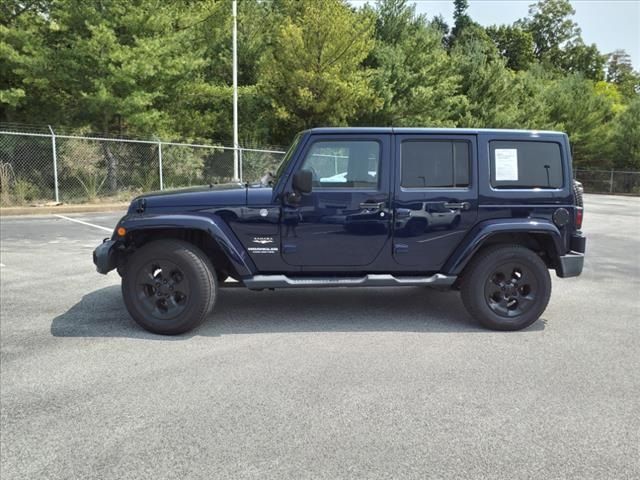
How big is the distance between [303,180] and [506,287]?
2.20 m

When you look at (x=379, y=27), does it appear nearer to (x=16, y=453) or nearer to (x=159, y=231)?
(x=159, y=231)

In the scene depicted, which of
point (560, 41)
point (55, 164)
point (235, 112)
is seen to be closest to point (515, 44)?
point (560, 41)

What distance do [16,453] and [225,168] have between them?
18000mm

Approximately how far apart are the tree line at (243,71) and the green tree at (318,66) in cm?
5

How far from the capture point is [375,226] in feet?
15.4

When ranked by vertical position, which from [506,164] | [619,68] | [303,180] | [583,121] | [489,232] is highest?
[619,68]

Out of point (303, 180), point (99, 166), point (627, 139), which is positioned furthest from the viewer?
point (627, 139)

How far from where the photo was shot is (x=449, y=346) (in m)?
4.36

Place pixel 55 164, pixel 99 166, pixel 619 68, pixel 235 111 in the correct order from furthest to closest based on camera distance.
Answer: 1. pixel 619 68
2. pixel 235 111
3. pixel 99 166
4. pixel 55 164

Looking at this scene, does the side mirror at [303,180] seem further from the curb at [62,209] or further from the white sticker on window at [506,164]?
the curb at [62,209]

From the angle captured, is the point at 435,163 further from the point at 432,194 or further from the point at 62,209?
the point at 62,209

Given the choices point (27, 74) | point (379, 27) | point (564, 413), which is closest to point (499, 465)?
point (564, 413)

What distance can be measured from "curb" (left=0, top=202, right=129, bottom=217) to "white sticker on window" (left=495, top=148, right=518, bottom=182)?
13.5 m

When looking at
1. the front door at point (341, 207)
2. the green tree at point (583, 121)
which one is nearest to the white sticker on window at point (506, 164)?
the front door at point (341, 207)
